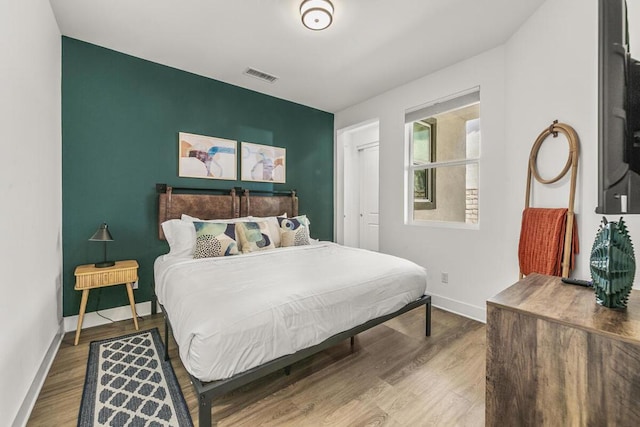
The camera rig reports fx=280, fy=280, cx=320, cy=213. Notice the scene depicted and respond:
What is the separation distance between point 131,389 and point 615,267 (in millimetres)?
2511

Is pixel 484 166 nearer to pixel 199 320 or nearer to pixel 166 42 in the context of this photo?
pixel 199 320


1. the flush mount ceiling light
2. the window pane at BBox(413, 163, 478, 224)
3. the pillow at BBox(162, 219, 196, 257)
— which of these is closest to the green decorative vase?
the window pane at BBox(413, 163, 478, 224)

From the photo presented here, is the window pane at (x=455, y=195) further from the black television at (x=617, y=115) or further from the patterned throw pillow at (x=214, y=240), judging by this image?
the patterned throw pillow at (x=214, y=240)

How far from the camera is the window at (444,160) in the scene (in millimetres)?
3037

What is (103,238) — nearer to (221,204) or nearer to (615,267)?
(221,204)

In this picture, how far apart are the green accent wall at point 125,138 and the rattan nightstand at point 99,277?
1.08 feet

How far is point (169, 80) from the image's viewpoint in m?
3.14

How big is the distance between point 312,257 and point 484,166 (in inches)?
77.2

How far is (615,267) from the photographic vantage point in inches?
38.9

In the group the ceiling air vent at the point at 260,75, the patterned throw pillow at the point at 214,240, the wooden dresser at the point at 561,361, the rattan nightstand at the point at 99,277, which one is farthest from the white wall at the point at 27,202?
the wooden dresser at the point at 561,361

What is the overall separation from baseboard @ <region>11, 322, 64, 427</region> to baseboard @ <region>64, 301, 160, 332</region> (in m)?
0.23

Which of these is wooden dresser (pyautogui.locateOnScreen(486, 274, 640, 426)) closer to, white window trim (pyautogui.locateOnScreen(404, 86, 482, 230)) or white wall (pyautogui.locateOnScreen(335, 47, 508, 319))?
white wall (pyautogui.locateOnScreen(335, 47, 508, 319))

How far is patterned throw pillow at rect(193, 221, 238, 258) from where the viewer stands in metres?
2.56

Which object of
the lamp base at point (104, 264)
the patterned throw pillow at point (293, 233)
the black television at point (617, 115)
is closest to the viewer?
the black television at point (617, 115)
